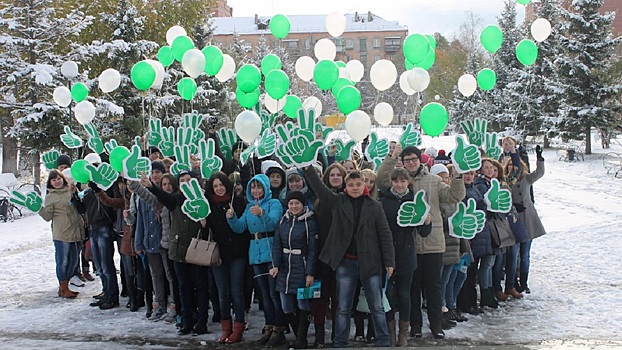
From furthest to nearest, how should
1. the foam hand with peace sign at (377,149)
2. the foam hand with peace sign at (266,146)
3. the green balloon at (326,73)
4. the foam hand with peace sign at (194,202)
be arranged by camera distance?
the foam hand with peace sign at (377,149) < the green balloon at (326,73) < the foam hand with peace sign at (266,146) < the foam hand with peace sign at (194,202)

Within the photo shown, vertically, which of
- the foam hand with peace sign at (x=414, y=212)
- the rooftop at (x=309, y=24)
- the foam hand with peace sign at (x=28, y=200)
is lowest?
the foam hand with peace sign at (x=414, y=212)

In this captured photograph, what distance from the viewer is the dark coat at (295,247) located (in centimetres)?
534

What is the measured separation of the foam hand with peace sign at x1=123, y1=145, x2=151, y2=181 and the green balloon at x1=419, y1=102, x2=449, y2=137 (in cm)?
301

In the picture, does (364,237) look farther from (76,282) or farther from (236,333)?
(76,282)

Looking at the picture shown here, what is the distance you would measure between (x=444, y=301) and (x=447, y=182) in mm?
1318

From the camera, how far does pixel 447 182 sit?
6352 mm

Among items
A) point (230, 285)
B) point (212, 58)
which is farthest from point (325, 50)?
point (230, 285)

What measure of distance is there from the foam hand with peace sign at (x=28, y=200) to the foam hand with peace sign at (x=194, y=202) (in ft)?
7.79

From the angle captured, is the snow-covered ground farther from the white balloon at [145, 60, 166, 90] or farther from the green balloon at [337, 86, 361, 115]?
the white balloon at [145, 60, 166, 90]

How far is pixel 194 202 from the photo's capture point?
5539 mm

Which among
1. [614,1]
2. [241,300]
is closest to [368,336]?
[241,300]

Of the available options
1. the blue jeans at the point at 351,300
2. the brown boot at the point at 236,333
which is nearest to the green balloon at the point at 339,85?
the blue jeans at the point at 351,300

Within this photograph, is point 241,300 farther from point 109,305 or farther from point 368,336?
point 109,305

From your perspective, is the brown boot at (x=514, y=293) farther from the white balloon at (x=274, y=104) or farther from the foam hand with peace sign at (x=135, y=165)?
the foam hand with peace sign at (x=135, y=165)
